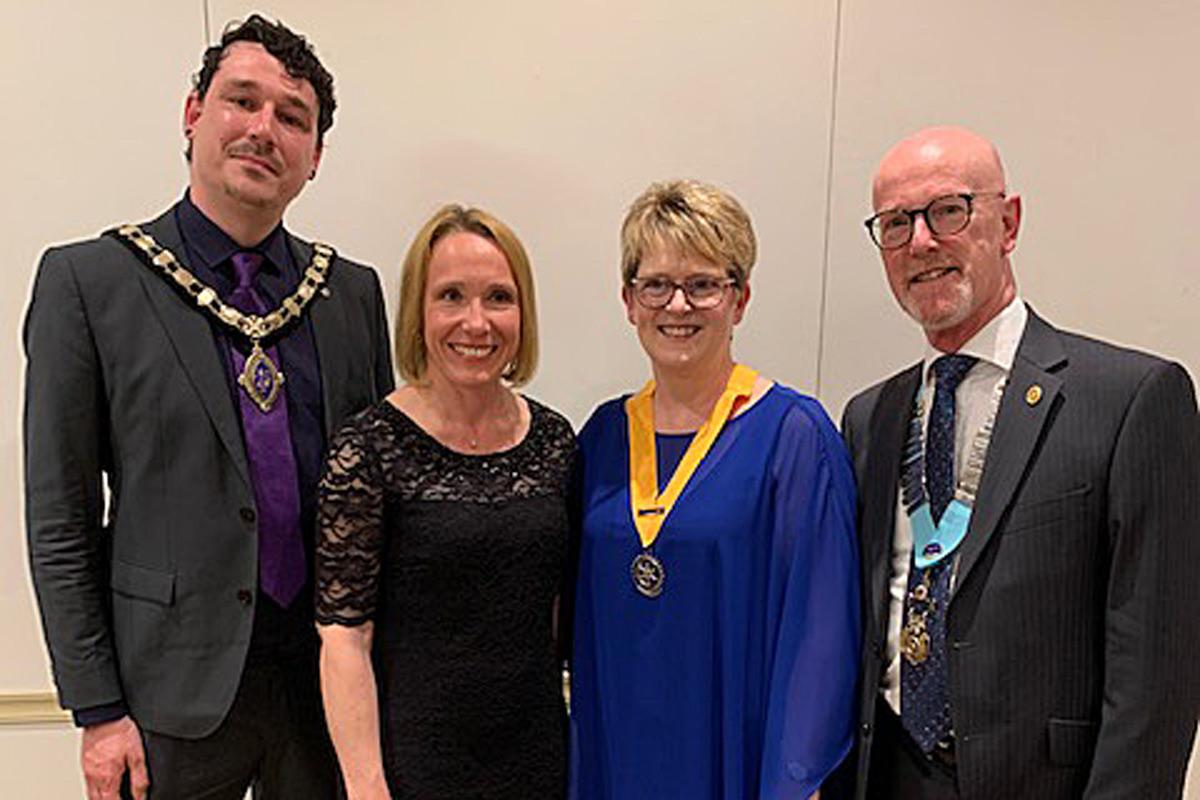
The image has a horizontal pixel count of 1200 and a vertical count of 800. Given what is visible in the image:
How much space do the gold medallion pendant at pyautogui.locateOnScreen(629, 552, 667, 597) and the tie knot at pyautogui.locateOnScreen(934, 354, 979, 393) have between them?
53 centimetres

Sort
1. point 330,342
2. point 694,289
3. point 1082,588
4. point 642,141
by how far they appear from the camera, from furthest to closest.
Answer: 1. point 642,141
2. point 330,342
3. point 694,289
4. point 1082,588

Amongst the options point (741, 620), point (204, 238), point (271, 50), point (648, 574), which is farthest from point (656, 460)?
point (271, 50)

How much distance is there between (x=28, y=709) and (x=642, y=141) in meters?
1.96

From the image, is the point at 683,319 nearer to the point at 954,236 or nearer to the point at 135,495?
the point at 954,236

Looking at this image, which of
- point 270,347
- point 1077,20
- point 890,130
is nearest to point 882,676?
point 270,347

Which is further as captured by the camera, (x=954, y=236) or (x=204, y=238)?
(x=204, y=238)

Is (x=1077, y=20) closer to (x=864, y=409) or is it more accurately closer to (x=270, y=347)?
(x=864, y=409)

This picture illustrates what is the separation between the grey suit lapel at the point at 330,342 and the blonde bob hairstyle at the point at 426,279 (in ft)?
0.43

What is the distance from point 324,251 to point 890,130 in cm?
133

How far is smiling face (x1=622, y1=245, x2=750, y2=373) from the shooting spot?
1.44 meters

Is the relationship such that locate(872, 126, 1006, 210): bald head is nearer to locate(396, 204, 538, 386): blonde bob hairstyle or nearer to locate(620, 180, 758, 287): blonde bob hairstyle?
locate(620, 180, 758, 287): blonde bob hairstyle

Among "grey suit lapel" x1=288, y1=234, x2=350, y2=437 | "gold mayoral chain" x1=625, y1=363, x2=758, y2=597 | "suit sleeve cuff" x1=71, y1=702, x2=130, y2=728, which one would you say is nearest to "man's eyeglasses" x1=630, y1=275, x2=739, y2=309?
"gold mayoral chain" x1=625, y1=363, x2=758, y2=597

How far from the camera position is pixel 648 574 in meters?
1.47

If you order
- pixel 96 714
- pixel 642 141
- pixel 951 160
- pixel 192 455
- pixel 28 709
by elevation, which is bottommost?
pixel 28 709
